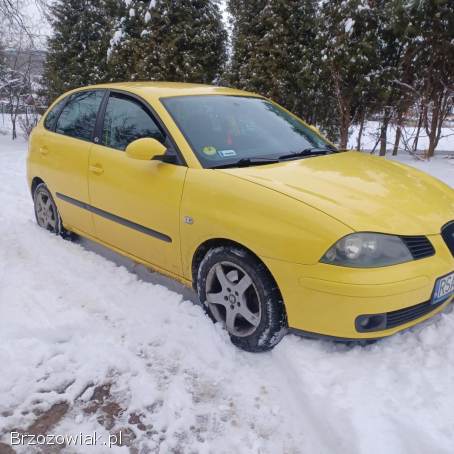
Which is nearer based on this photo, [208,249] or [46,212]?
[208,249]

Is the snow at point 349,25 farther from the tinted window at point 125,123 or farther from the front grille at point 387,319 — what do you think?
the front grille at point 387,319

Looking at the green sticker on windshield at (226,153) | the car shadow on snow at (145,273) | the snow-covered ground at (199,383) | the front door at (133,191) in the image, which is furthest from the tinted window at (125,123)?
the snow-covered ground at (199,383)

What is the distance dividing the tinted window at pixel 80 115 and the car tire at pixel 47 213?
2.24ft

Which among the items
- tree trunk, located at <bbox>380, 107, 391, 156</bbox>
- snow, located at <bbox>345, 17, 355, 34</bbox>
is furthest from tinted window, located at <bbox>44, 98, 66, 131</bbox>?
tree trunk, located at <bbox>380, 107, 391, 156</bbox>

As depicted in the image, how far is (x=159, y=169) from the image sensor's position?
2.98m

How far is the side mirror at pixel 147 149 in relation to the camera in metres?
2.84

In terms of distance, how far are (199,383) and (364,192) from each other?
141 cm

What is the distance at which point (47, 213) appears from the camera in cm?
453

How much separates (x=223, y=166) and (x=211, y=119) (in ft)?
1.78

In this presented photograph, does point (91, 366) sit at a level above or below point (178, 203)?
below

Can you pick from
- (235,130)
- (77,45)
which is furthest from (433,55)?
(77,45)

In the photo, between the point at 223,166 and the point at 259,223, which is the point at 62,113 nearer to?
the point at 223,166

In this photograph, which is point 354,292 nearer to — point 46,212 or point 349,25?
point 46,212

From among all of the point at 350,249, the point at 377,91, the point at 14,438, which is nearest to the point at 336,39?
the point at 377,91
